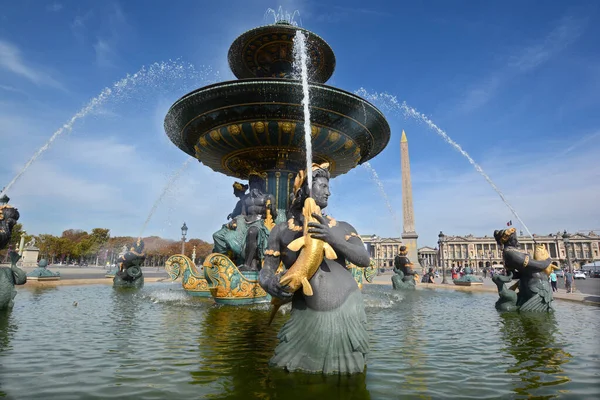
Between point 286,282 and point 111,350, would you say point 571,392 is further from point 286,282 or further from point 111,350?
point 111,350

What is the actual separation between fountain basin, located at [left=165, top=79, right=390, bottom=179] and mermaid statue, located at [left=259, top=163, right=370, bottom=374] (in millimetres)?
5316

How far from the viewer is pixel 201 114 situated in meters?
8.84

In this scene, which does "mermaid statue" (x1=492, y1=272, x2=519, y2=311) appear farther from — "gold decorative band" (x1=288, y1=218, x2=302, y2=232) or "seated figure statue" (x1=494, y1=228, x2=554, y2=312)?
"gold decorative band" (x1=288, y1=218, x2=302, y2=232)

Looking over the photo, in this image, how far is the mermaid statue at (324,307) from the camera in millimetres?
2875

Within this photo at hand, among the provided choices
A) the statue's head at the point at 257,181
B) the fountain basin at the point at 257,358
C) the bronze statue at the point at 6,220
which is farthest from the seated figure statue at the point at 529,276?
the bronze statue at the point at 6,220

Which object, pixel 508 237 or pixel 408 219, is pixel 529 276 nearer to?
pixel 508 237

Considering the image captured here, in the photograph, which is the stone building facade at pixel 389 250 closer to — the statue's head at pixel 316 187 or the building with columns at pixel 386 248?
the building with columns at pixel 386 248

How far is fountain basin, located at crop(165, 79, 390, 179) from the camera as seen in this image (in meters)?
8.03

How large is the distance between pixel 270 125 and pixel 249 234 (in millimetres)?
2842

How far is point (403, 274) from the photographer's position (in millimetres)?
13883

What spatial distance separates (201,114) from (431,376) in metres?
7.84

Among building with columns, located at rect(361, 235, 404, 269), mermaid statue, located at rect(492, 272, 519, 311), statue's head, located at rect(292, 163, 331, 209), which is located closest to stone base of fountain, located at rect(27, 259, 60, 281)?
statue's head, located at rect(292, 163, 331, 209)


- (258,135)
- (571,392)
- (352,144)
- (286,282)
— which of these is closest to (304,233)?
(286,282)

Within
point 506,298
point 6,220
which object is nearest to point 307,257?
point 6,220
